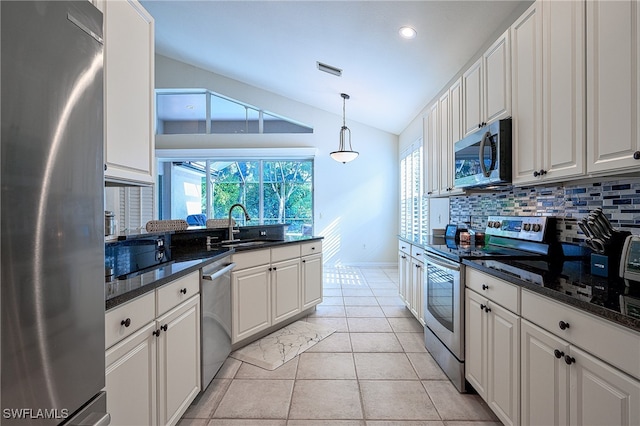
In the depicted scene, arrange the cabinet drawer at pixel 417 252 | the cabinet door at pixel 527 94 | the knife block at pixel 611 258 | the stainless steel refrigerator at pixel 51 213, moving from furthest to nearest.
Answer: the cabinet drawer at pixel 417 252
the cabinet door at pixel 527 94
the knife block at pixel 611 258
the stainless steel refrigerator at pixel 51 213

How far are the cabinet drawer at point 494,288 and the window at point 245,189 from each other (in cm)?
465

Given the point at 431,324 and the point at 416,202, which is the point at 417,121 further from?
the point at 431,324

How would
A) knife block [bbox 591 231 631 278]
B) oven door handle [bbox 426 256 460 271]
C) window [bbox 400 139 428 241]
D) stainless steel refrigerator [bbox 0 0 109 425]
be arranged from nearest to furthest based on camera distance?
stainless steel refrigerator [bbox 0 0 109 425] → knife block [bbox 591 231 631 278] → oven door handle [bbox 426 256 460 271] → window [bbox 400 139 428 241]

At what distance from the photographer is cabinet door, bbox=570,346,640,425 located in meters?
0.85

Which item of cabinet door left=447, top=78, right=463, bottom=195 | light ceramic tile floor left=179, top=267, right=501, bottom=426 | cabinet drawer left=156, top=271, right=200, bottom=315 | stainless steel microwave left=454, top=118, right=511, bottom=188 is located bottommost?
light ceramic tile floor left=179, top=267, right=501, bottom=426

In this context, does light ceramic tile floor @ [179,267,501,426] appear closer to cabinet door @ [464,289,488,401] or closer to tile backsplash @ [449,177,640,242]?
cabinet door @ [464,289,488,401]

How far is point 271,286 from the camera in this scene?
2.71 m

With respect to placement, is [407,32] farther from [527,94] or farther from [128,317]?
[128,317]

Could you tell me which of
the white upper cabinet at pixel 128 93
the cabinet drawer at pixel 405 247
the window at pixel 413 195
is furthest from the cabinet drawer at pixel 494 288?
the window at pixel 413 195

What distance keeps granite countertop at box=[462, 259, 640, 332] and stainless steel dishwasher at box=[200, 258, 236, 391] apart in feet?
5.47

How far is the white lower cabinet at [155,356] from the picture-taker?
3.53 feet

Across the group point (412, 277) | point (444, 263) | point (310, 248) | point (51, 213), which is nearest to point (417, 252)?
point (412, 277)

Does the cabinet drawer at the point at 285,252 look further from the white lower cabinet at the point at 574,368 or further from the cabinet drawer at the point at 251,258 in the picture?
the white lower cabinet at the point at 574,368

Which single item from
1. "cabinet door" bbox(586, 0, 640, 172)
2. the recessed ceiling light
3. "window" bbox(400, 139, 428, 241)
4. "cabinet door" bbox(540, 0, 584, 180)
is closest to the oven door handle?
"cabinet door" bbox(540, 0, 584, 180)
